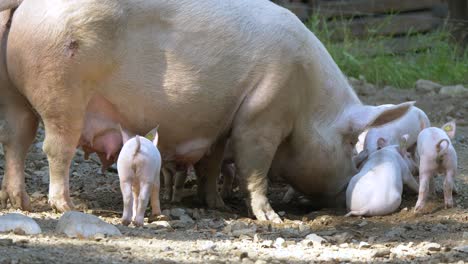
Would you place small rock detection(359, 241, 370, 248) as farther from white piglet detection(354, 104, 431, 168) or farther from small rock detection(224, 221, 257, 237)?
white piglet detection(354, 104, 431, 168)

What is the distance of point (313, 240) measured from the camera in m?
5.20

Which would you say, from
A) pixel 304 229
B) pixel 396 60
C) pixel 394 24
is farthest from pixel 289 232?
pixel 394 24

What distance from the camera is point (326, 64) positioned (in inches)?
256

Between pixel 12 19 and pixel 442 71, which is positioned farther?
pixel 442 71

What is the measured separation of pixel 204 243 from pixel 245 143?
1407mm

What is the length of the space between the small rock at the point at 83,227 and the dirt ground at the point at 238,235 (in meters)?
0.07

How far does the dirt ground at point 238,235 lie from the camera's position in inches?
176

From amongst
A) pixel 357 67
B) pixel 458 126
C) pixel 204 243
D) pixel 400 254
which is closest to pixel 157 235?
pixel 204 243

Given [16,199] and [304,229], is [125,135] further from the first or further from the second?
[304,229]

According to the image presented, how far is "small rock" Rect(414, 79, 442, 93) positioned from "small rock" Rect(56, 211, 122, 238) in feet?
21.0

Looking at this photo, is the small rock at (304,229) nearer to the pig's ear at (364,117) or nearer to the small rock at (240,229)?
the small rock at (240,229)

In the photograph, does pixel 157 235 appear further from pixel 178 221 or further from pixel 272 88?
pixel 272 88

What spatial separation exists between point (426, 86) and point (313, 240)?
587cm

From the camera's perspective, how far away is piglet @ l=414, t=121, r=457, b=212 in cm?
602
